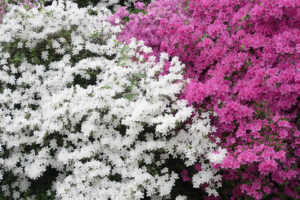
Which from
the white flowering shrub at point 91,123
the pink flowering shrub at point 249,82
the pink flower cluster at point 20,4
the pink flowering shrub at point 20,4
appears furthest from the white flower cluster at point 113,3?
the pink flowering shrub at point 249,82

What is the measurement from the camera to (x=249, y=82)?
3.66 m

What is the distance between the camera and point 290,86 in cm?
329

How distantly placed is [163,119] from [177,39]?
4.68 feet

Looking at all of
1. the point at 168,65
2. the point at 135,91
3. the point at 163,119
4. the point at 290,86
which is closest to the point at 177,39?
the point at 168,65

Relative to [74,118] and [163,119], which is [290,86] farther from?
[74,118]

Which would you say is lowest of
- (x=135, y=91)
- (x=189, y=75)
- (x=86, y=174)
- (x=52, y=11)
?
(x=86, y=174)

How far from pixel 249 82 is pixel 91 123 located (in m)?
2.07

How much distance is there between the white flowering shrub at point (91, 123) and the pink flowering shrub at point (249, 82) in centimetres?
28

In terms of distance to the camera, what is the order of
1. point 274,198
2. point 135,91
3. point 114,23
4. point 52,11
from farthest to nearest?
point 114,23, point 52,11, point 135,91, point 274,198

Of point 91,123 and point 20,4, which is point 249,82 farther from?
point 20,4

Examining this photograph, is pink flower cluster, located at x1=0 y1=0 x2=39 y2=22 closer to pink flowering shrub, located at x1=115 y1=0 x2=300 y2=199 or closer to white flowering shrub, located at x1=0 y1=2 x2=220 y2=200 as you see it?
white flowering shrub, located at x1=0 y1=2 x2=220 y2=200

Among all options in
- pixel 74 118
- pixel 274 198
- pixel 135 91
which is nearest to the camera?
pixel 274 198

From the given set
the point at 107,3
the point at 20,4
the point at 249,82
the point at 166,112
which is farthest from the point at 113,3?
the point at 249,82

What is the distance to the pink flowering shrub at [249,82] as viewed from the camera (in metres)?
3.30
